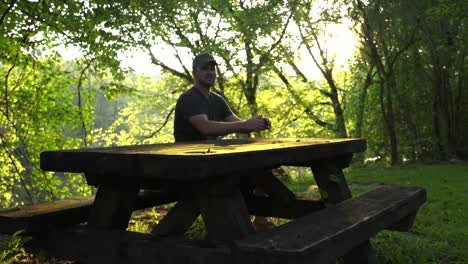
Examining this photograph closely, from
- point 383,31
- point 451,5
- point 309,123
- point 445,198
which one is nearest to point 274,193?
point 445,198

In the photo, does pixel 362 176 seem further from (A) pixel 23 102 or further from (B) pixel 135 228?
(A) pixel 23 102

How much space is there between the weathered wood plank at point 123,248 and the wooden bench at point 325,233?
0.67 ft

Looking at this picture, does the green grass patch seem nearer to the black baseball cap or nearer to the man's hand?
the man's hand

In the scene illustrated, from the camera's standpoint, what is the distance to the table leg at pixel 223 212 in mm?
2555

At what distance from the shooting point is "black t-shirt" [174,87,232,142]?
405cm

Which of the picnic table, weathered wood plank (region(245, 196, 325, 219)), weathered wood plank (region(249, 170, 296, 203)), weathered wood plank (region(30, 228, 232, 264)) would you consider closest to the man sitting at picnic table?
weathered wood plank (region(249, 170, 296, 203))

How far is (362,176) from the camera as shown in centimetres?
1216

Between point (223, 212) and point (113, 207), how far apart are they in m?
0.90

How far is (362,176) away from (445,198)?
418 cm

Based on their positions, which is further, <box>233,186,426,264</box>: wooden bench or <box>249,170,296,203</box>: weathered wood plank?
<box>249,170,296,203</box>: weathered wood plank

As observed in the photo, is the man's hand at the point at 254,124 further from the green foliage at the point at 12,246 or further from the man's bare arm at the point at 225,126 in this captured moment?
the green foliage at the point at 12,246

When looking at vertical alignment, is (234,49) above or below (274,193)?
above

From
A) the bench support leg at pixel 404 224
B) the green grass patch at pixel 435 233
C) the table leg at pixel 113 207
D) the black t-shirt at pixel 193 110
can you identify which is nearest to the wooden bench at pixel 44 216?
the table leg at pixel 113 207

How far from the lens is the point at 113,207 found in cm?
304
